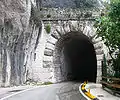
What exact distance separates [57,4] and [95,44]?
328 inches

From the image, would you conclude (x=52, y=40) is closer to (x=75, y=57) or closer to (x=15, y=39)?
(x=15, y=39)

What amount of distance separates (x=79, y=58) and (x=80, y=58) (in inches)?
13.9

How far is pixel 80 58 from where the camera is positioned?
113 feet

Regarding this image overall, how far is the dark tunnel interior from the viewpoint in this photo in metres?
28.2

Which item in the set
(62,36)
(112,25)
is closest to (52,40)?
(62,36)

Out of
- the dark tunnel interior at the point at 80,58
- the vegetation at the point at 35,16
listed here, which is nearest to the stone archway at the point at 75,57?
the dark tunnel interior at the point at 80,58

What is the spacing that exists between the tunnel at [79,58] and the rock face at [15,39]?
6.07m

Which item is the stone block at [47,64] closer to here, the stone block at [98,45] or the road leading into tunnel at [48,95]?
the stone block at [98,45]

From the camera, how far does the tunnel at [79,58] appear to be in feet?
90.1

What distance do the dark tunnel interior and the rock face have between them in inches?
295

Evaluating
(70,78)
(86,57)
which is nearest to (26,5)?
(70,78)

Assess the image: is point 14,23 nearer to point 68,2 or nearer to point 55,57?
point 55,57

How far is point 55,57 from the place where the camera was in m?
23.7

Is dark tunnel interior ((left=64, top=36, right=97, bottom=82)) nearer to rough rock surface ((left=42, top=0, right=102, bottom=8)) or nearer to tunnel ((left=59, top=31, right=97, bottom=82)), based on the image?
tunnel ((left=59, top=31, right=97, bottom=82))
